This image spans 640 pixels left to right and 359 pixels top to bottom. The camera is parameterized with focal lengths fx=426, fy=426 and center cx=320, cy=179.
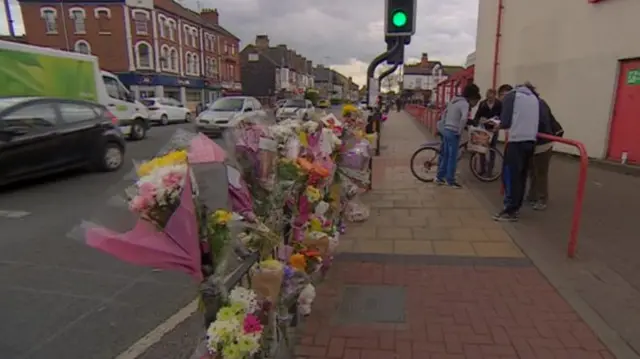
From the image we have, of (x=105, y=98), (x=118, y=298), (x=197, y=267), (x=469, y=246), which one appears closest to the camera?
(x=197, y=267)

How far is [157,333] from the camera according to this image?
2953 mm

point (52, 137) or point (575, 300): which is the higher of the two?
point (52, 137)

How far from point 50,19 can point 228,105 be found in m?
25.6

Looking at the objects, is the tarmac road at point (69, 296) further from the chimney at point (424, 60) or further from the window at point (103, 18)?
the chimney at point (424, 60)

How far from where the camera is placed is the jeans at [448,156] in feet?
23.0

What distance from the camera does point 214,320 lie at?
6.36ft

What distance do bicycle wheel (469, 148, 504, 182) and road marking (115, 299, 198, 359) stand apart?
6124 mm

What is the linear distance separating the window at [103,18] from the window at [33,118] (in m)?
29.9

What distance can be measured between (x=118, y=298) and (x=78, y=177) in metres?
5.84

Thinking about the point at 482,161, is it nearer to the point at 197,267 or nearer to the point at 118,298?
the point at 118,298

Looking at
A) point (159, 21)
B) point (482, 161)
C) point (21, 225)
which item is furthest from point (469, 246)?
point (159, 21)

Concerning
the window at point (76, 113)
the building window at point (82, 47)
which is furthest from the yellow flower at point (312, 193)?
the building window at point (82, 47)

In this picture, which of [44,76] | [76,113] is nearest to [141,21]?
[44,76]

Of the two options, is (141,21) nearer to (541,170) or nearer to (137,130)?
(137,130)
